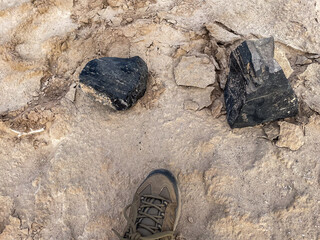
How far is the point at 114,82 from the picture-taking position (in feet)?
6.25

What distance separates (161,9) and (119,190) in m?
1.68

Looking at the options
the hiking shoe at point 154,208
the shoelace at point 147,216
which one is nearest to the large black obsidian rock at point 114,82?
the hiking shoe at point 154,208

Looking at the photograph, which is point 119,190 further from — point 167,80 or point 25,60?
point 25,60

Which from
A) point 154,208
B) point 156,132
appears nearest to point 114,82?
point 156,132

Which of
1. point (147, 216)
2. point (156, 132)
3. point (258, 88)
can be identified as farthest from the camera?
point (156, 132)

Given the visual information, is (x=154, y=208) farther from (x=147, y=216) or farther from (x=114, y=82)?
(x=114, y=82)

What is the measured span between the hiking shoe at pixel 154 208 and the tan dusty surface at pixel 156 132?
2.7 inches

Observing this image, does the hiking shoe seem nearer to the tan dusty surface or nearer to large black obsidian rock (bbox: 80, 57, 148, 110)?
the tan dusty surface

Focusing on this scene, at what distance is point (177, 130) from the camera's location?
188 cm

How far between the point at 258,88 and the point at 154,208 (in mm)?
1046

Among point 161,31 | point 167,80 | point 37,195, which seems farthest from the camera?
point 161,31

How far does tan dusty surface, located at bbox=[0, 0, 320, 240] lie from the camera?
1.63 metres

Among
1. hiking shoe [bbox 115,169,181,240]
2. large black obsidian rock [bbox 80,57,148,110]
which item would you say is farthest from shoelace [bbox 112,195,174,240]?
large black obsidian rock [bbox 80,57,148,110]

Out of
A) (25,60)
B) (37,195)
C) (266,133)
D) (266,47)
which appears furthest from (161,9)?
(37,195)
